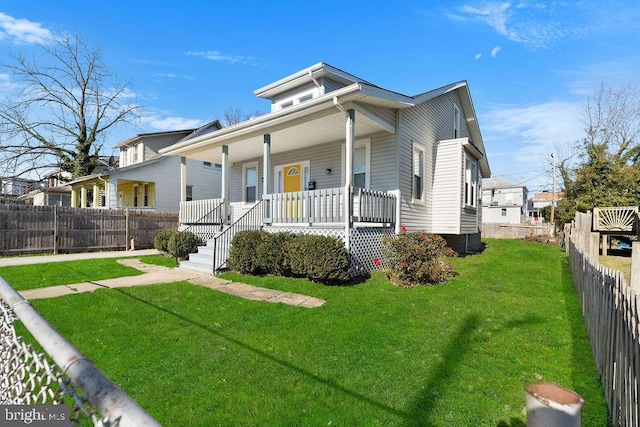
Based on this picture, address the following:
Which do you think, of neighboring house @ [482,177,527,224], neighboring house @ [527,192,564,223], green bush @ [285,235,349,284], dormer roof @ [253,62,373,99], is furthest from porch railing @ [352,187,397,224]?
neighboring house @ [527,192,564,223]

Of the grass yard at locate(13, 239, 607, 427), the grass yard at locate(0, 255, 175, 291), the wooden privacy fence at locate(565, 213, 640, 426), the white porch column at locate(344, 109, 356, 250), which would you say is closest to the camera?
the wooden privacy fence at locate(565, 213, 640, 426)

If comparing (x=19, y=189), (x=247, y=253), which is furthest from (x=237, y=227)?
(x=19, y=189)

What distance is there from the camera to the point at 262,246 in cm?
826

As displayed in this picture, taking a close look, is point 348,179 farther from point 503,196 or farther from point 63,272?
point 503,196

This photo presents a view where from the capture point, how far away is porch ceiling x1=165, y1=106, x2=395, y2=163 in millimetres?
9000

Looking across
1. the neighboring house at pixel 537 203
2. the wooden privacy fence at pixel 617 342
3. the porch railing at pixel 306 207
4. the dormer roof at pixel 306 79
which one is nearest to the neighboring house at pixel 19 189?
the dormer roof at pixel 306 79

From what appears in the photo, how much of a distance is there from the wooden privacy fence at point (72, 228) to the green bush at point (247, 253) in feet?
29.8

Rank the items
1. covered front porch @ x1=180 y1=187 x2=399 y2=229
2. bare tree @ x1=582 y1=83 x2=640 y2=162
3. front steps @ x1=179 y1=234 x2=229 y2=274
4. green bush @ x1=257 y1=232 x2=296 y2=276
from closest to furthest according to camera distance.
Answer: green bush @ x1=257 y1=232 x2=296 y2=276
covered front porch @ x1=180 y1=187 x2=399 y2=229
front steps @ x1=179 y1=234 x2=229 y2=274
bare tree @ x1=582 y1=83 x2=640 y2=162

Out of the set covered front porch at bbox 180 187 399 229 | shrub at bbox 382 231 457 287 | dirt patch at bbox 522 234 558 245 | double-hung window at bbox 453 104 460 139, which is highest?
double-hung window at bbox 453 104 460 139

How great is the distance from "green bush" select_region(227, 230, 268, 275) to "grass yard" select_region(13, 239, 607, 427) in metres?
1.68

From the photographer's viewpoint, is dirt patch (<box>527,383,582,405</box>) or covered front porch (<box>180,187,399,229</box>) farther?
covered front porch (<box>180,187,399,229</box>)

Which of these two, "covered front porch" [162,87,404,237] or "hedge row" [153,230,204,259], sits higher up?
"covered front porch" [162,87,404,237]

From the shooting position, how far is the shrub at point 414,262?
7531mm

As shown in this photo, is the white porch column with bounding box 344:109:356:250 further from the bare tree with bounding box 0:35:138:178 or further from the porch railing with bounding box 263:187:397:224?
the bare tree with bounding box 0:35:138:178
